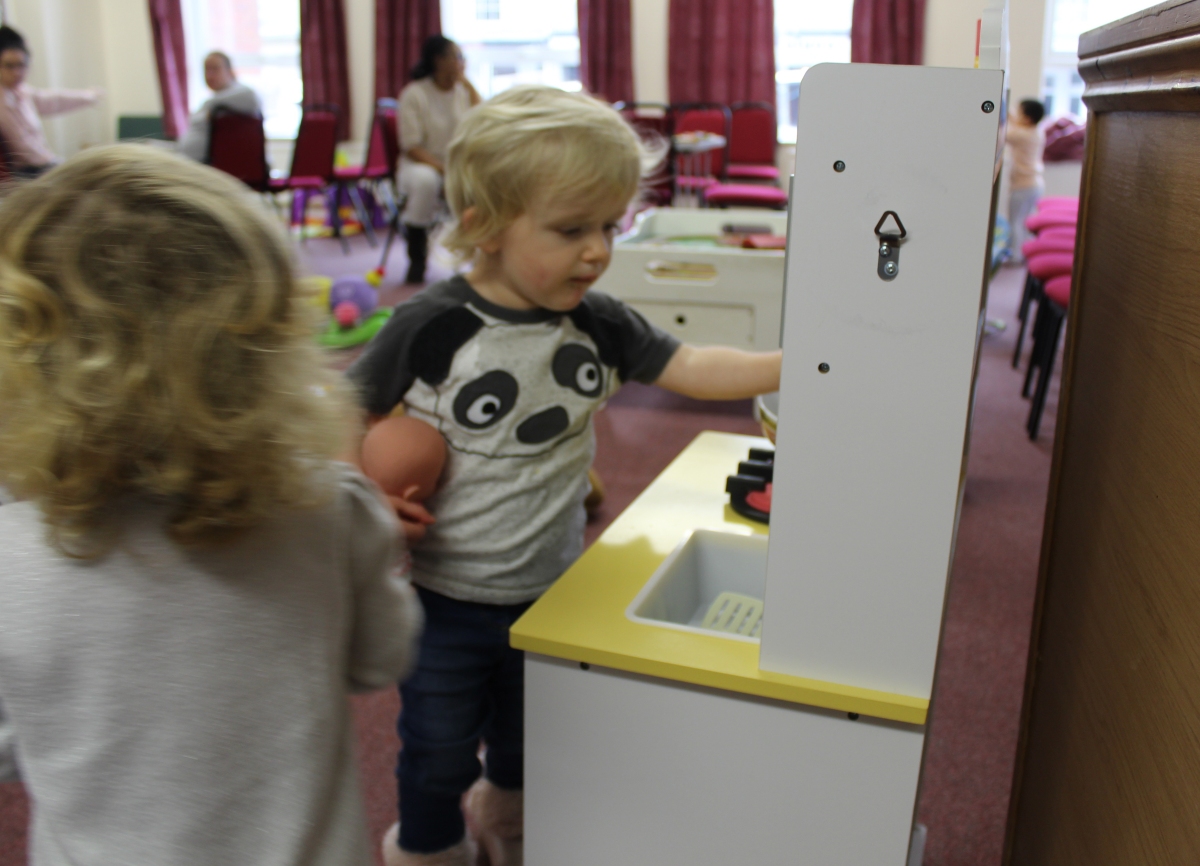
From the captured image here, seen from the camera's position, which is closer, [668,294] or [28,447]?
[28,447]

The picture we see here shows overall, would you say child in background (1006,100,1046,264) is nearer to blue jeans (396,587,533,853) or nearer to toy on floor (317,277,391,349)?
toy on floor (317,277,391,349)

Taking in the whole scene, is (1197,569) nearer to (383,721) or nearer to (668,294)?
(383,721)

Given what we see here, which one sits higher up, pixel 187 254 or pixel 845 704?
pixel 187 254

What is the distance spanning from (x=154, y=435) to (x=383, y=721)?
108cm

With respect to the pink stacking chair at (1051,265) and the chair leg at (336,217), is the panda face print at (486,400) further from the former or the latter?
the chair leg at (336,217)

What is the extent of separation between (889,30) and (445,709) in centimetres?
602

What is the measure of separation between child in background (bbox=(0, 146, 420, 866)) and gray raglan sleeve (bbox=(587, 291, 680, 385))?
47cm

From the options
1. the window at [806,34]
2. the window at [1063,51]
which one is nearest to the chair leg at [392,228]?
the window at [806,34]

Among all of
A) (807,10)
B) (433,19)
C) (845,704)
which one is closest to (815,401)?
(845,704)

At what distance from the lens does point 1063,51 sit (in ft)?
20.4

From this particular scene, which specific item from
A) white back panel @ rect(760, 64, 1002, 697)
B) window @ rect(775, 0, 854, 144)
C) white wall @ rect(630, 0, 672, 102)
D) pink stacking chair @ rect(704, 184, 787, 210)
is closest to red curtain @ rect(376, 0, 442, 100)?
white wall @ rect(630, 0, 672, 102)

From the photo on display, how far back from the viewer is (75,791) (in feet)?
2.03

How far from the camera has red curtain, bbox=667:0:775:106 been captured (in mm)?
6371

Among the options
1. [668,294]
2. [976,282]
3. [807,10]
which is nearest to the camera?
[976,282]
